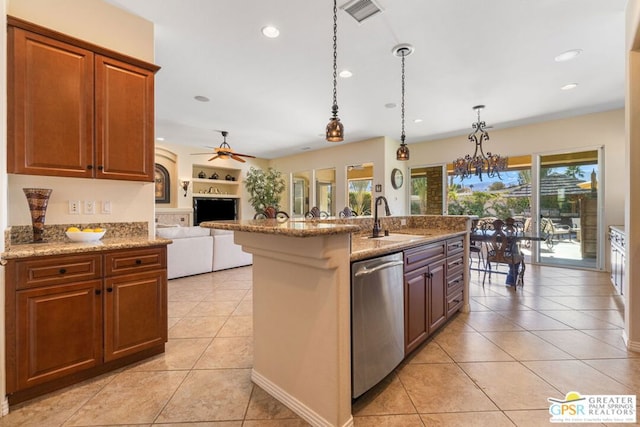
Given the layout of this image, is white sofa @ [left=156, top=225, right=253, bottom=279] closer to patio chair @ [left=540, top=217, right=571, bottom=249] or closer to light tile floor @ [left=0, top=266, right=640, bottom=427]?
light tile floor @ [left=0, top=266, right=640, bottom=427]

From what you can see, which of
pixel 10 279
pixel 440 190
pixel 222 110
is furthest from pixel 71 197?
pixel 440 190

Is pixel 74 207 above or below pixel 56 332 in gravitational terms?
above

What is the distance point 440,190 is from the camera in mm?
6938

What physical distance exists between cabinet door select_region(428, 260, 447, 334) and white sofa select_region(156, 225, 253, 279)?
2942 mm

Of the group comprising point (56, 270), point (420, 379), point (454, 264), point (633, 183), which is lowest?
point (420, 379)

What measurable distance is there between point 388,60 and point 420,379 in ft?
10.5

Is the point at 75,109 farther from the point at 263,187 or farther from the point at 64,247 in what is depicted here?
the point at 263,187

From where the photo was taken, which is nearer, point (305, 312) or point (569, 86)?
point (305, 312)

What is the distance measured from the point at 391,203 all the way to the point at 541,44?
4226mm

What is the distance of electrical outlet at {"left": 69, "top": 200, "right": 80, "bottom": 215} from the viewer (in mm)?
2217

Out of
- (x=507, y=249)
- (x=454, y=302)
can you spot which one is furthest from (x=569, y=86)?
(x=454, y=302)

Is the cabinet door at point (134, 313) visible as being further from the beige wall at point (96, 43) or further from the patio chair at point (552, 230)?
the patio chair at point (552, 230)

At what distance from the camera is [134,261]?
208cm

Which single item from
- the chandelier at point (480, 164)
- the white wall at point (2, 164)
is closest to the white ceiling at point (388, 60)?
the chandelier at point (480, 164)
